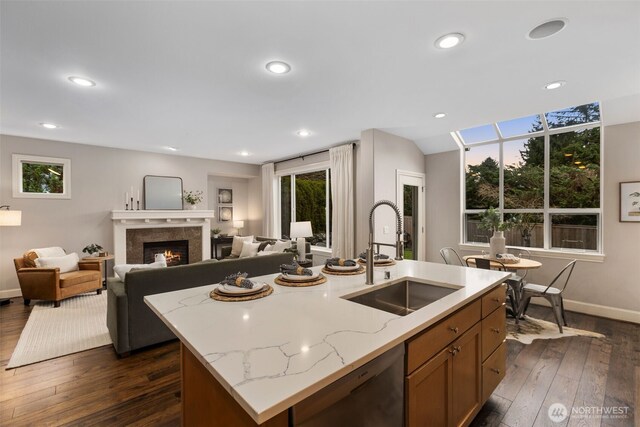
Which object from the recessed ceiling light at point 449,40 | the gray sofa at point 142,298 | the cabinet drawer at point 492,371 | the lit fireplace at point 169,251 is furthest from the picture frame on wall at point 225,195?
the cabinet drawer at point 492,371

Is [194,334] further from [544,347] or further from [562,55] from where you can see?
[544,347]

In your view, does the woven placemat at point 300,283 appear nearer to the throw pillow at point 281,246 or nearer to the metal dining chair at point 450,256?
the metal dining chair at point 450,256

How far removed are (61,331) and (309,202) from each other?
4.49 meters

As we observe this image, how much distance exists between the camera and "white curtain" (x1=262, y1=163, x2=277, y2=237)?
7.03 metres

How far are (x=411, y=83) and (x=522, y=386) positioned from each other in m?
2.79

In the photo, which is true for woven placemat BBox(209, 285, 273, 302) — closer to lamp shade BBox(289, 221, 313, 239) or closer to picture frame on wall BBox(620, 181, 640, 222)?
lamp shade BBox(289, 221, 313, 239)

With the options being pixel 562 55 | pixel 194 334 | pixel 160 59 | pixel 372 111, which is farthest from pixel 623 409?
pixel 160 59

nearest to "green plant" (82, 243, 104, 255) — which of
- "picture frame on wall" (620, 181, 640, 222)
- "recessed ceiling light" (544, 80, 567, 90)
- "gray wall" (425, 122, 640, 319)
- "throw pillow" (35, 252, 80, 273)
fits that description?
"throw pillow" (35, 252, 80, 273)

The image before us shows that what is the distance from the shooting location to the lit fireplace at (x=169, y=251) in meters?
5.96

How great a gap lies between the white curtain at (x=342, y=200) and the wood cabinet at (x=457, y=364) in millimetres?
2954

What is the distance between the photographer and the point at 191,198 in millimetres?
6496

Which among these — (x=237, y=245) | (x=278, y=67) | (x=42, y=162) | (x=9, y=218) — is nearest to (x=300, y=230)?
(x=237, y=245)

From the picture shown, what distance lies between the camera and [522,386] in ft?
7.66

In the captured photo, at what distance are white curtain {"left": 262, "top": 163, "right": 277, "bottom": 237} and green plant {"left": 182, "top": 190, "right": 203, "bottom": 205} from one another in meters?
1.47
